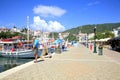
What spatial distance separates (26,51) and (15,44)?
1122cm

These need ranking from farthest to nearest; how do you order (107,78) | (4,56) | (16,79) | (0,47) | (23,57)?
(0,47), (4,56), (23,57), (107,78), (16,79)

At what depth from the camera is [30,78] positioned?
8883mm

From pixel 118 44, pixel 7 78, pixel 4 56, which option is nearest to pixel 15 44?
pixel 4 56

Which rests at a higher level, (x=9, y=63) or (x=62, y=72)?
(x=62, y=72)

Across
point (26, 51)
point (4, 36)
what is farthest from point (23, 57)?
point (4, 36)

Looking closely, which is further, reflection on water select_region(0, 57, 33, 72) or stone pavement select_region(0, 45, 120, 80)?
reflection on water select_region(0, 57, 33, 72)

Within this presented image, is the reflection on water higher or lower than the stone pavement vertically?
lower

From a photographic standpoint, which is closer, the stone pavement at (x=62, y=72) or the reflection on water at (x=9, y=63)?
the stone pavement at (x=62, y=72)

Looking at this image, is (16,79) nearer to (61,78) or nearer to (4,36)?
(61,78)

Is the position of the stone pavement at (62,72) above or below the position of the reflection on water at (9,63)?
above

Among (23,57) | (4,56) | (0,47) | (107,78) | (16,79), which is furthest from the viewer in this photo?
(0,47)

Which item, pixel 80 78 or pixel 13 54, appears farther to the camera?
pixel 13 54

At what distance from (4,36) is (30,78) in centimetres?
12546

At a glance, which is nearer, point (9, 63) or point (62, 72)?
point (62, 72)
